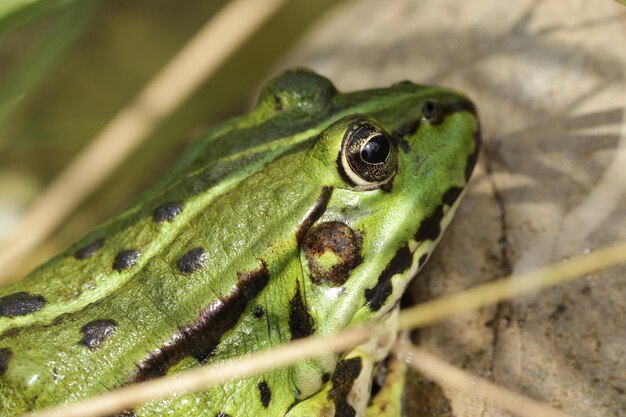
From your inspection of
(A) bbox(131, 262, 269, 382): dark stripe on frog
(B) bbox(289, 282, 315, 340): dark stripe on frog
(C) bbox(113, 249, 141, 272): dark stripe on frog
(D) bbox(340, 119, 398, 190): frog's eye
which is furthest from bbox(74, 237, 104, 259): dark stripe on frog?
(D) bbox(340, 119, 398, 190): frog's eye

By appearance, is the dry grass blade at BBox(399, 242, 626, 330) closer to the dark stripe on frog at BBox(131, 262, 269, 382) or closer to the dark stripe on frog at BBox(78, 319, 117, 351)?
the dark stripe on frog at BBox(131, 262, 269, 382)

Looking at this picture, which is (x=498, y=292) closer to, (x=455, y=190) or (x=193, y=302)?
(x=455, y=190)

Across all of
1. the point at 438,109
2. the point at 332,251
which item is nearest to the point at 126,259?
the point at 332,251

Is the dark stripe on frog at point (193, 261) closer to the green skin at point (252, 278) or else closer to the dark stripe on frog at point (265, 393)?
the green skin at point (252, 278)

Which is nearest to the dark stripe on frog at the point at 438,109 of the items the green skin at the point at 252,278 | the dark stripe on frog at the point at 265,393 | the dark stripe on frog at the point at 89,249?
the green skin at the point at 252,278

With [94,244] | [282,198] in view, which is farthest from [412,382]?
[94,244]

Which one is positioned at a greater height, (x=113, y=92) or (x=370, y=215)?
(x=370, y=215)

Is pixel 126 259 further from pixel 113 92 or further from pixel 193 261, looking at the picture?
pixel 113 92
